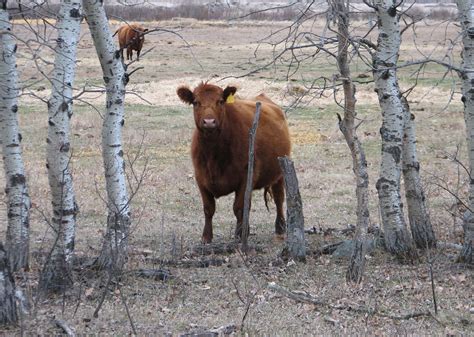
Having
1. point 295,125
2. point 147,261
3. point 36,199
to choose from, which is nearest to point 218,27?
point 295,125

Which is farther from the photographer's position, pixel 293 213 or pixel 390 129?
pixel 293 213

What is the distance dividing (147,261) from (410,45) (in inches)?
1615

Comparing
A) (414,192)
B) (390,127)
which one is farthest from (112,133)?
(414,192)

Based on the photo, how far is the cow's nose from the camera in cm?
1127

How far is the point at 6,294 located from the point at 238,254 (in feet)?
14.2

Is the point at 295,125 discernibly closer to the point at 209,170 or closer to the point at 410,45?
the point at 209,170

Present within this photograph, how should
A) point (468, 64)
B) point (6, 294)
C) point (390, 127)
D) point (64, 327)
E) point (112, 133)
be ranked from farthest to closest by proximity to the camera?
point (390, 127) < point (468, 64) < point (112, 133) < point (64, 327) < point (6, 294)

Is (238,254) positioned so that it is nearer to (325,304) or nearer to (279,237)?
(279,237)

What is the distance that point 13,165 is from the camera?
8.91 m

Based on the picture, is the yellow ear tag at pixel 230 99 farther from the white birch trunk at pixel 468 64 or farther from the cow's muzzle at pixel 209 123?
the white birch trunk at pixel 468 64

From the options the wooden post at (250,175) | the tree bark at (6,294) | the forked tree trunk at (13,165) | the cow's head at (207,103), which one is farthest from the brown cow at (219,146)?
the tree bark at (6,294)

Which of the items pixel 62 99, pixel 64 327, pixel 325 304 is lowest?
pixel 325 304

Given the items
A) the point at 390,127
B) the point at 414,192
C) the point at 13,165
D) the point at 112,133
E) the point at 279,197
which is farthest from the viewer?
the point at 279,197

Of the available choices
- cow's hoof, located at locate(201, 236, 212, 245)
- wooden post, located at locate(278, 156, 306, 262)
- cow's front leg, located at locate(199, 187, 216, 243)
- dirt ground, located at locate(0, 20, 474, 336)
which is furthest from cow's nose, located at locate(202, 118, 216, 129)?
wooden post, located at locate(278, 156, 306, 262)
